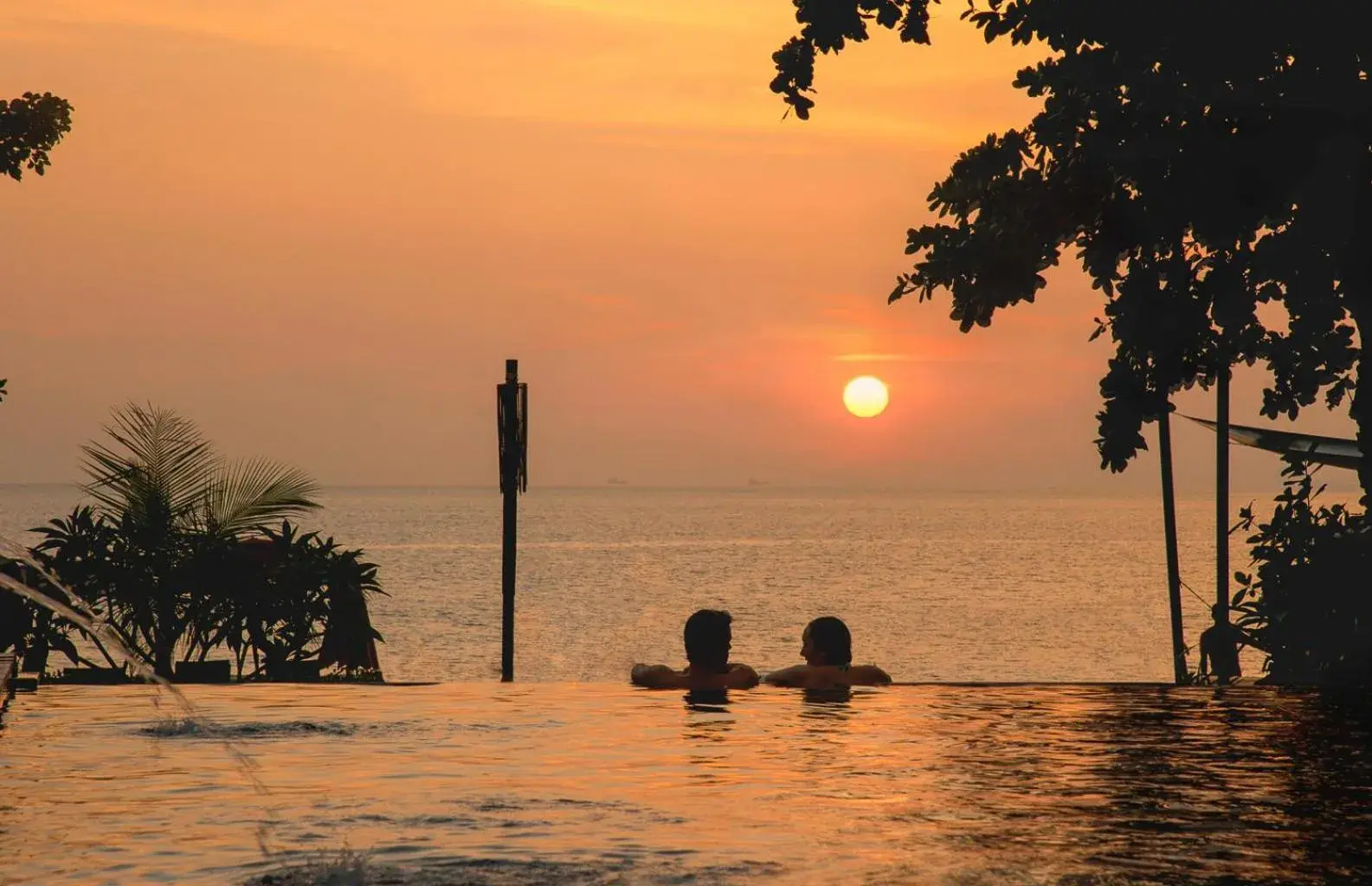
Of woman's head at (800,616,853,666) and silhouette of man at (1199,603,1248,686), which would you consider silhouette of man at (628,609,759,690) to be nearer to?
woman's head at (800,616,853,666)

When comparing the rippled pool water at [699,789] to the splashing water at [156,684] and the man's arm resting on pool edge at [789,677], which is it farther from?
the man's arm resting on pool edge at [789,677]

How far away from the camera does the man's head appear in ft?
49.2

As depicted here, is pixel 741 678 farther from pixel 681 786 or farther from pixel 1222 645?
pixel 681 786

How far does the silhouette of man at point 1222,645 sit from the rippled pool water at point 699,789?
4079mm

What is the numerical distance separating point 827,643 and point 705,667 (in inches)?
41.5

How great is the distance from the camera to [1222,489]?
762 inches

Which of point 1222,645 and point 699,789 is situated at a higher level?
point 1222,645

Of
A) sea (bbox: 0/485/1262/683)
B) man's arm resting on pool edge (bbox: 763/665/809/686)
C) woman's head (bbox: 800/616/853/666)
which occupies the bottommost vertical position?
sea (bbox: 0/485/1262/683)

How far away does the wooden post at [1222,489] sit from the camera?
1848cm

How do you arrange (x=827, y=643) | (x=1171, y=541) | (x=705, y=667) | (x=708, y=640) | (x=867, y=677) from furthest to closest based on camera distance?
(x=1171, y=541) < (x=867, y=677) < (x=827, y=643) < (x=705, y=667) < (x=708, y=640)

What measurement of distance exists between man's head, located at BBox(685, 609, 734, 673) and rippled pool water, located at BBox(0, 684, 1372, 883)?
3.30ft

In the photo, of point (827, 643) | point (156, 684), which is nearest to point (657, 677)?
point (827, 643)

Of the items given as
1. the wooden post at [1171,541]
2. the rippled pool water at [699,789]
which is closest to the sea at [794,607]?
the wooden post at [1171,541]

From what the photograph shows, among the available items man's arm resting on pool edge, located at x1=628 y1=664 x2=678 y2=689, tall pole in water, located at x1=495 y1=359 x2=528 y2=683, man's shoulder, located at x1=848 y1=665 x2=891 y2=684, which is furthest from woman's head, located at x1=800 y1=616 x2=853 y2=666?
tall pole in water, located at x1=495 y1=359 x2=528 y2=683
